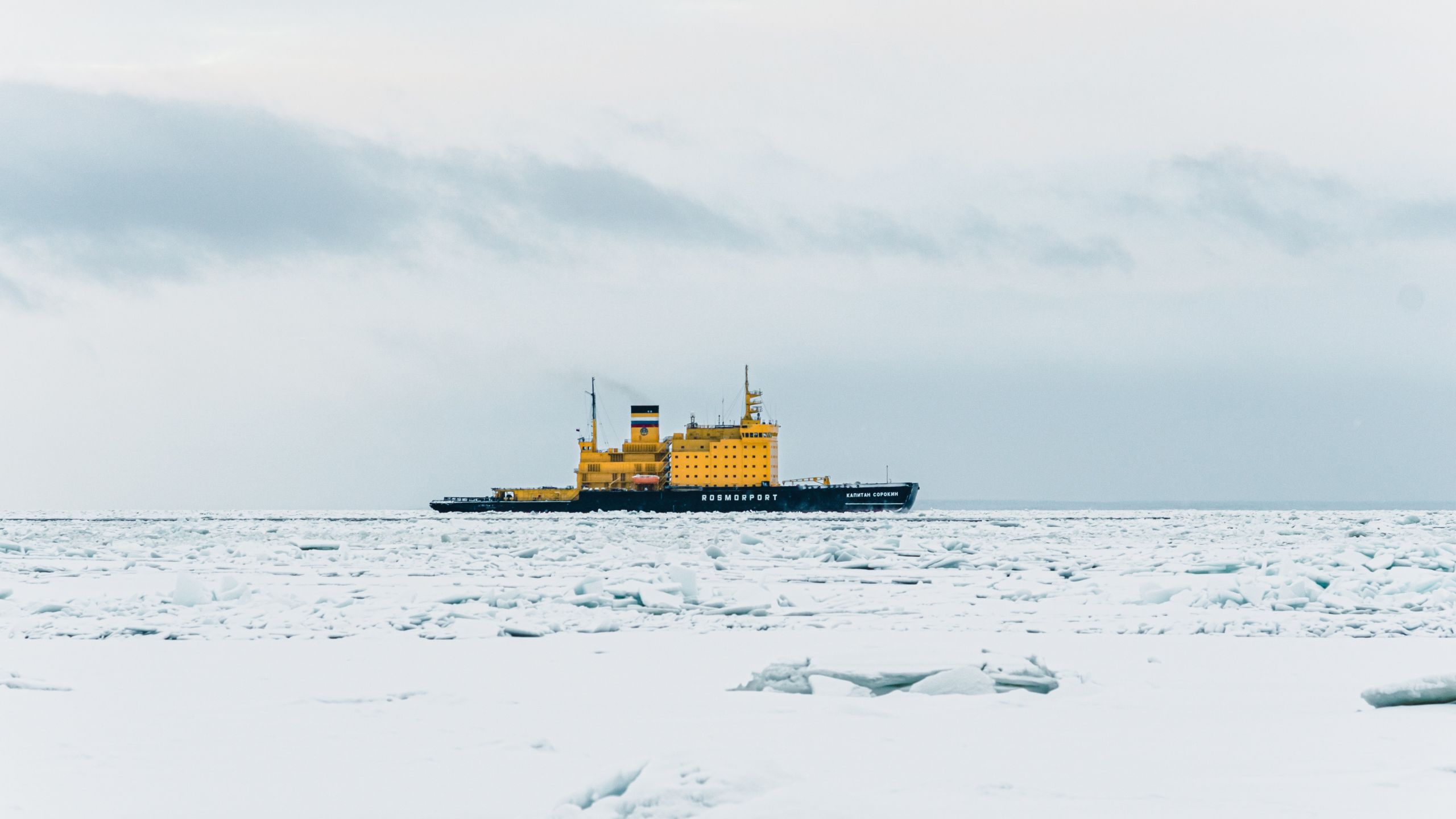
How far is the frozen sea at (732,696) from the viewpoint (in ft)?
12.1

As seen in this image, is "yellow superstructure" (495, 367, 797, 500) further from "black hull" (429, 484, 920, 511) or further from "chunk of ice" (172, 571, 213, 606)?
"chunk of ice" (172, 571, 213, 606)

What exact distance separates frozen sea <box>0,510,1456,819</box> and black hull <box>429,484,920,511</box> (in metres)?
46.8

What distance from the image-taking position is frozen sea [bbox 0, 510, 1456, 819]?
3693 mm

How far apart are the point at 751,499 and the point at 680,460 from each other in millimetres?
4552

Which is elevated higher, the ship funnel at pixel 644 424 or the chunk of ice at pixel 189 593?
the ship funnel at pixel 644 424

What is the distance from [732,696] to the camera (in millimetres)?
5449

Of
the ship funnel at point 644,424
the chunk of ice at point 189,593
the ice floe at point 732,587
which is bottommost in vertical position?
the ice floe at point 732,587

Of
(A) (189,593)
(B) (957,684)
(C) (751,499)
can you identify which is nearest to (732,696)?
(B) (957,684)

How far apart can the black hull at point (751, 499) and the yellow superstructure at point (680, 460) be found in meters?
0.73

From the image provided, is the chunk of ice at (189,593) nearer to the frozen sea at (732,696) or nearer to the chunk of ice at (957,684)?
the frozen sea at (732,696)

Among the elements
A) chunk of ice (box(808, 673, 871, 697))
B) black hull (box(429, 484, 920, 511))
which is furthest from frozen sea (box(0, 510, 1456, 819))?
black hull (box(429, 484, 920, 511))

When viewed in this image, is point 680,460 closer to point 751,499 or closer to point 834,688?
point 751,499

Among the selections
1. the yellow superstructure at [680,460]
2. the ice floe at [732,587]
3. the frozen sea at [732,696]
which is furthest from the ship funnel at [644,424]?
the frozen sea at [732,696]

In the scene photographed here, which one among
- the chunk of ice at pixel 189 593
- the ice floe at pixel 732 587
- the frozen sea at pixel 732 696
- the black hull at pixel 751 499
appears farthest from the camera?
the black hull at pixel 751 499
